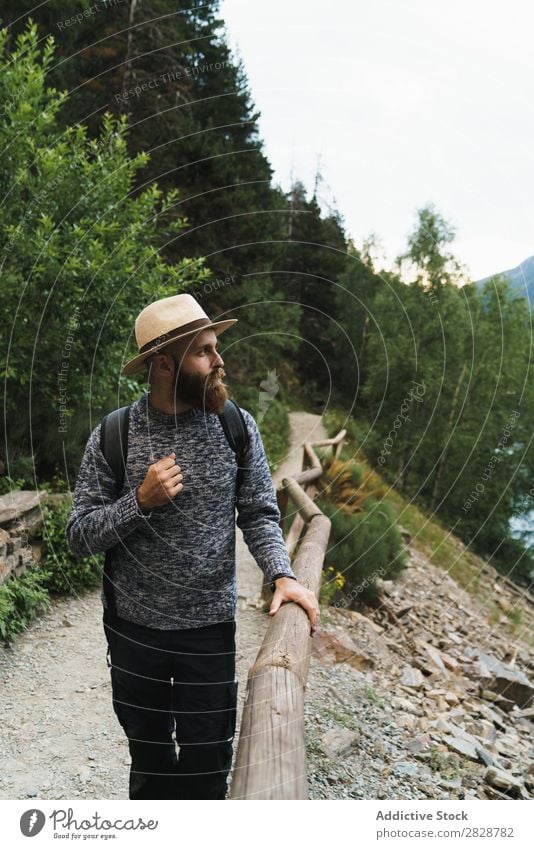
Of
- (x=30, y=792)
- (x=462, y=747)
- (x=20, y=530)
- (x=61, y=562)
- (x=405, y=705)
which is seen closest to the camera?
(x=30, y=792)

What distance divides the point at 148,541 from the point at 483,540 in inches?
272

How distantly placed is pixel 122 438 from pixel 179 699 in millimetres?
689

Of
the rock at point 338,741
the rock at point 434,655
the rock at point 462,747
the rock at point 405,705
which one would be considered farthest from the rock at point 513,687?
the rock at point 338,741

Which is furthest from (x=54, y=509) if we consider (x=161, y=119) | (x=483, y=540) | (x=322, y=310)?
(x=483, y=540)

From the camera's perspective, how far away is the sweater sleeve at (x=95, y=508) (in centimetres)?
144

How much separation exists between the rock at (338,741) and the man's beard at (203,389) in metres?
1.75

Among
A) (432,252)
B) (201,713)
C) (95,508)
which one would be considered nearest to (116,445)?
(95,508)

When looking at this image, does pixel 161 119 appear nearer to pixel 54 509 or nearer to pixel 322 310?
pixel 322 310

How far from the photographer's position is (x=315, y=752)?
8.16ft

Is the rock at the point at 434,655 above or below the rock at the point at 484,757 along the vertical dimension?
below

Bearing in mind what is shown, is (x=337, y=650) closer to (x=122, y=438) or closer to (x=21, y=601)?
(x=21, y=601)

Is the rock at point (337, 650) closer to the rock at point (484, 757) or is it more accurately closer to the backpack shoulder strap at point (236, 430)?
the rock at point (484, 757)

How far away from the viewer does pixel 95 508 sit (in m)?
1.52

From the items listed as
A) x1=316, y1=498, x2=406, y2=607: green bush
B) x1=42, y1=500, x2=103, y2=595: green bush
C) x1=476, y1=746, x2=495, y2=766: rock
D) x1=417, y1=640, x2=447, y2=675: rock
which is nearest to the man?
x1=476, y1=746, x2=495, y2=766: rock
